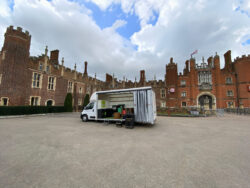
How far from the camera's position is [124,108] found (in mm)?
10297

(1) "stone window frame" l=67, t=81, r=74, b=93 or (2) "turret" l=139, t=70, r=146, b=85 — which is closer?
(1) "stone window frame" l=67, t=81, r=74, b=93

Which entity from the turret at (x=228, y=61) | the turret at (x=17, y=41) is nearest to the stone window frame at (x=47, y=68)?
the turret at (x=17, y=41)

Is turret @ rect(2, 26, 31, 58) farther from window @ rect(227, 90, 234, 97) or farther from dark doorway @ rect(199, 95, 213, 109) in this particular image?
window @ rect(227, 90, 234, 97)

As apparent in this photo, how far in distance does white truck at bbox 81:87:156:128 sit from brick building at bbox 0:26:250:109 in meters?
13.4

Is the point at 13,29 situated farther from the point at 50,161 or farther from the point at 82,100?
the point at 50,161

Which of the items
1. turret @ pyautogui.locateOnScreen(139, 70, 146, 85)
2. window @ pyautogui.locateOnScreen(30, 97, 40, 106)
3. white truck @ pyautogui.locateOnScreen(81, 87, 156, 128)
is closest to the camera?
white truck @ pyautogui.locateOnScreen(81, 87, 156, 128)

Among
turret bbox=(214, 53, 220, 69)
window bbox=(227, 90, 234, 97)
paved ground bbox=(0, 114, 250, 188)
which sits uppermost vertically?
turret bbox=(214, 53, 220, 69)

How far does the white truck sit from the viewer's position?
8320 millimetres

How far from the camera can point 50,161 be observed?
346cm

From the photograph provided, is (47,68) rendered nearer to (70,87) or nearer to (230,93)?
(70,87)

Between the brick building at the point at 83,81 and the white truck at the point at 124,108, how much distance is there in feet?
43.8

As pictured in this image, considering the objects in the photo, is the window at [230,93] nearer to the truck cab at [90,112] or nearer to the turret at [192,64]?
the turret at [192,64]

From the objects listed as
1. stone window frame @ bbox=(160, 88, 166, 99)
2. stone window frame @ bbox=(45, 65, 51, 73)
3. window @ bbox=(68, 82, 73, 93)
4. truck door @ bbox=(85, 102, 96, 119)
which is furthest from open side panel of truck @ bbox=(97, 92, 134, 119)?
stone window frame @ bbox=(160, 88, 166, 99)

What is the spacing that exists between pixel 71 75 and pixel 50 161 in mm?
24751
